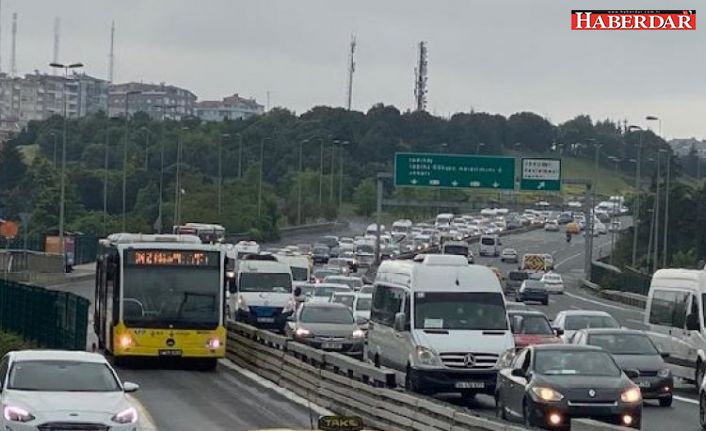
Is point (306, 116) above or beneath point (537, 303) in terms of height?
above

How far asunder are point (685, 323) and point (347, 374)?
10.2 metres

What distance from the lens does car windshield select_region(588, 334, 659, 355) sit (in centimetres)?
3013

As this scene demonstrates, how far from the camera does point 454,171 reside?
80.6 m

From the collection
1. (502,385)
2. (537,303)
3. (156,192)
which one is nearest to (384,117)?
(156,192)

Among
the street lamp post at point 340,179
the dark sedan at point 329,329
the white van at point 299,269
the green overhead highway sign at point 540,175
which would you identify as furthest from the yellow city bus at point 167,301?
the street lamp post at point 340,179

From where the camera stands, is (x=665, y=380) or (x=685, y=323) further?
(x=685, y=323)

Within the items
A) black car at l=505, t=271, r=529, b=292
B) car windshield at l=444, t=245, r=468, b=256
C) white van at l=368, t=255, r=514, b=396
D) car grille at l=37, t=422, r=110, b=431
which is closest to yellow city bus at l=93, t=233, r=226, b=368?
white van at l=368, t=255, r=514, b=396

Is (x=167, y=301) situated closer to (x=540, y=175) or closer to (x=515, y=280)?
(x=540, y=175)

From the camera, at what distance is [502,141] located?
7160 inches

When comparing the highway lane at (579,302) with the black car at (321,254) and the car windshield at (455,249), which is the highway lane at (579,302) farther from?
the black car at (321,254)

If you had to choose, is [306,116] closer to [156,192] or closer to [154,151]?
[154,151]

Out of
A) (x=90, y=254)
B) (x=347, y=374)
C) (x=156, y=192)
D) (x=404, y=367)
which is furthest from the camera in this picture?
(x=156, y=192)

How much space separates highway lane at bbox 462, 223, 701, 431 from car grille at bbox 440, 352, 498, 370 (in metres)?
0.77

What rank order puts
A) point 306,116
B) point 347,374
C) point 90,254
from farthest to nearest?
point 306,116 < point 90,254 < point 347,374
